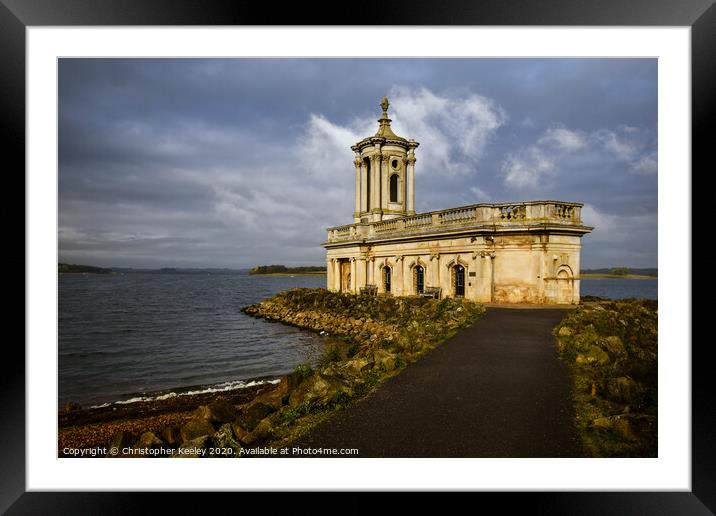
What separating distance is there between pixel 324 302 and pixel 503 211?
12835mm

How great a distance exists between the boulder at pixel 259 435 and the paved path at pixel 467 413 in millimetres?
720

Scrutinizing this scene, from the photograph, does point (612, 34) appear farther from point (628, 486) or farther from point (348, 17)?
point (628, 486)

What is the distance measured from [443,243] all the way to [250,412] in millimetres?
12383

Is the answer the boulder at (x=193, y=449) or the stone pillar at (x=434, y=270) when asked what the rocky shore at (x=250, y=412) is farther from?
the stone pillar at (x=434, y=270)

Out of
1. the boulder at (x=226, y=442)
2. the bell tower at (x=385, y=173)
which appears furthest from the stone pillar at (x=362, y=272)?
the boulder at (x=226, y=442)

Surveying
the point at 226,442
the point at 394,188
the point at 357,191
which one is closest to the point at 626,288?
the point at 226,442

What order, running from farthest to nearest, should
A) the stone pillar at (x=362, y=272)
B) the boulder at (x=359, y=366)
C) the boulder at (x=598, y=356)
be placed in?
the stone pillar at (x=362, y=272) < the boulder at (x=359, y=366) < the boulder at (x=598, y=356)

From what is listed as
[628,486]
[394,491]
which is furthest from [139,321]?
[628,486]

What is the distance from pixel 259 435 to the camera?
527 cm

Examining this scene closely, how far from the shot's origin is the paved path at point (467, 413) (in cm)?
444

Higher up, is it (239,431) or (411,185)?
(411,185)

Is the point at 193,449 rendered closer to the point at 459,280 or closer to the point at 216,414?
the point at 216,414

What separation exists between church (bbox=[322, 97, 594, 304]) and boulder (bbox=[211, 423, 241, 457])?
11.6m
